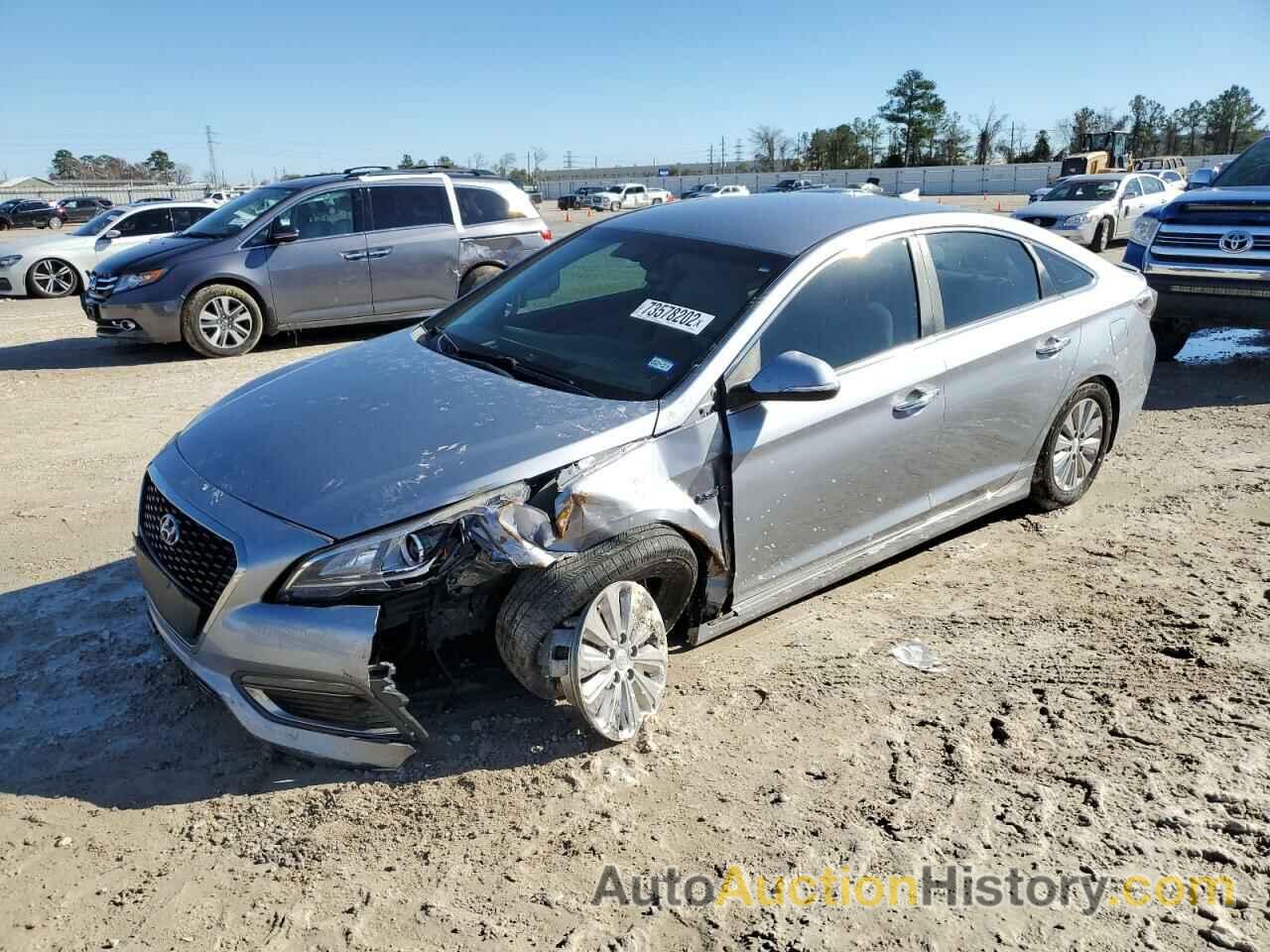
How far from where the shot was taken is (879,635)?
4.18 meters

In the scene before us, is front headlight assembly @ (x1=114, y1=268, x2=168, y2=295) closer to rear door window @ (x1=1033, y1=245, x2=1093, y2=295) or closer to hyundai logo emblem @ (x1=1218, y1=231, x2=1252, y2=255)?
rear door window @ (x1=1033, y1=245, x2=1093, y2=295)

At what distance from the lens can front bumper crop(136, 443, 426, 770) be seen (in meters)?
2.93

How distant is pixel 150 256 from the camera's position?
31.9ft

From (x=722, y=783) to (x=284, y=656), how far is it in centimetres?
140

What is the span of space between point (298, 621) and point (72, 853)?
896 millimetres

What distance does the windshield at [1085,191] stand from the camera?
19.8m

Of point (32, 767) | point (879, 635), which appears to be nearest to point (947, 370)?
point (879, 635)

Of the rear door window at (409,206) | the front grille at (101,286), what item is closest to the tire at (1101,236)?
the rear door window at (409,206)

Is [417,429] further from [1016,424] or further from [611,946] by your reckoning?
[1016,424]

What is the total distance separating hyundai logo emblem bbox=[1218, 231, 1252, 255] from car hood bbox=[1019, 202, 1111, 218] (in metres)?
11.4

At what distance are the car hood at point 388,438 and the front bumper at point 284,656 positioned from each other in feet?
0.37

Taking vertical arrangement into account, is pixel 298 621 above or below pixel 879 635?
above

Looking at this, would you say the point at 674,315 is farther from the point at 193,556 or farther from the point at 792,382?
the point at 193,556

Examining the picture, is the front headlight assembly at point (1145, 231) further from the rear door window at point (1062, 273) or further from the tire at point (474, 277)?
the tire at point (474, 277)
